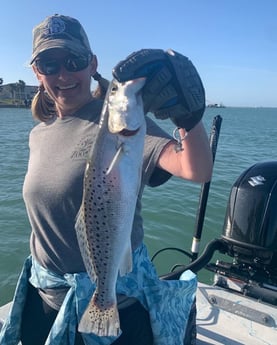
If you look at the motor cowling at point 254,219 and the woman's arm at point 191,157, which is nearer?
the woman's arm at point 191,157

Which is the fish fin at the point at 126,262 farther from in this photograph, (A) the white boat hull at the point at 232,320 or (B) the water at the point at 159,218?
(B) the water at the point at 159,218

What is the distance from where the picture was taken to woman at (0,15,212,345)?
2.13 m

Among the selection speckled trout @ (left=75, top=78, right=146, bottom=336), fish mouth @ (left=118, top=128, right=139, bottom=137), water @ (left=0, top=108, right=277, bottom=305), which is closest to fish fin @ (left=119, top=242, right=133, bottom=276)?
speckled trout @ (left=75, top=78, right=146, bottom=336)

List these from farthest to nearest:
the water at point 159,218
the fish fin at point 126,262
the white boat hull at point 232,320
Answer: the water at point 159,218 → the white boat hull at point 232,320 → the fish fin at point 126,262

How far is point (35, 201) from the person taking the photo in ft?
7.68

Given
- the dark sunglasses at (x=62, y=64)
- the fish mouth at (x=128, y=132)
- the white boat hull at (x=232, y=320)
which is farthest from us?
the white boat hull at (x=232, y=320)

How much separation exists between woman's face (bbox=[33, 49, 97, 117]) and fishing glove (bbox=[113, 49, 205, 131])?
26.0 inches

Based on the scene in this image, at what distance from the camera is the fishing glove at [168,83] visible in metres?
1.70

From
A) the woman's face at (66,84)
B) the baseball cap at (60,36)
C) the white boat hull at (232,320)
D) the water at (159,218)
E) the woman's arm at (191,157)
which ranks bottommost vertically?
the water at (159,218)

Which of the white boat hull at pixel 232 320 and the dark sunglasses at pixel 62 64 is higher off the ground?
the dark sunglasses at pixel 62 64

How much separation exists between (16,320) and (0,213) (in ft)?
22.5

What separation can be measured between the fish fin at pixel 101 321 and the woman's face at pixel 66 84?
1.20 metres

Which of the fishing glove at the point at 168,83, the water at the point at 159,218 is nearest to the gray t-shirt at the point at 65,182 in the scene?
the fishing glove at the point at 168,83

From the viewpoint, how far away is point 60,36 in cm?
236
